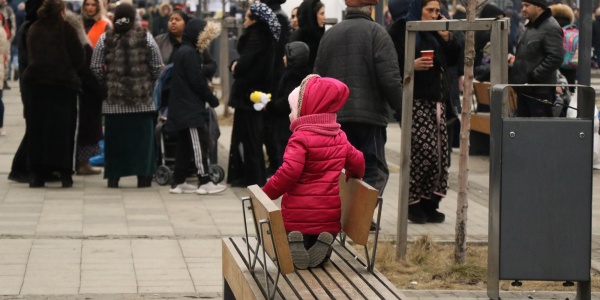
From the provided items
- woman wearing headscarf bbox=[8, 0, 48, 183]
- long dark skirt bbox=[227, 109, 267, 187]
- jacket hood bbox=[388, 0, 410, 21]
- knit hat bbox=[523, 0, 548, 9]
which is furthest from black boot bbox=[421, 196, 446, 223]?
woman wearing headscarf bbox=[8, 0, 48, 183]

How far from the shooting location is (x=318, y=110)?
6.80m

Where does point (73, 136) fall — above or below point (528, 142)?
below

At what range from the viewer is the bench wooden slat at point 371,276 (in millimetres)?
5957

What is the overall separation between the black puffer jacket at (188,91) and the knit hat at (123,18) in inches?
21.9

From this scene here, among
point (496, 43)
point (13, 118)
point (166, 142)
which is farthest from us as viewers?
point (13, 118)

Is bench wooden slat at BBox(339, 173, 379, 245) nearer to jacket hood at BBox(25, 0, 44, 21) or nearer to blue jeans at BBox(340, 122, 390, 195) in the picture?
blue jeans at BBox(340, 122, 390, 195)

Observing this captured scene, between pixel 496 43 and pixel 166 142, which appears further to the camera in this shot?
pixel 166 142

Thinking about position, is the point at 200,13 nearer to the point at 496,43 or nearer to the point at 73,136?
A: the point at 73,136

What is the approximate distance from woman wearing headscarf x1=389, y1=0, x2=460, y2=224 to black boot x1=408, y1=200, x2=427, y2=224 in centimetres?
11

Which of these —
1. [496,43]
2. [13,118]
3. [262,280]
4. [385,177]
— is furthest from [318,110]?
[13,118]

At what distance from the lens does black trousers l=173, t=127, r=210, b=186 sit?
13.0 m

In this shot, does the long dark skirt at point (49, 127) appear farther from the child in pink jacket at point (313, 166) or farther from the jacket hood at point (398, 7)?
the child in pink jacket at point (313, 166)

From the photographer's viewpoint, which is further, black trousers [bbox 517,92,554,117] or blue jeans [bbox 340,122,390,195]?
black trousers [bbox 517,92,554,117]

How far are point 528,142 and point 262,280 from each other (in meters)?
1.53
